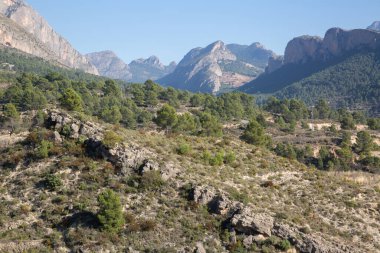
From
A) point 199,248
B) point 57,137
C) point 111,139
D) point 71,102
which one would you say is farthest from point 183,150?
point 71,102

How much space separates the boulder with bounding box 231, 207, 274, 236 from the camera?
31.5 m

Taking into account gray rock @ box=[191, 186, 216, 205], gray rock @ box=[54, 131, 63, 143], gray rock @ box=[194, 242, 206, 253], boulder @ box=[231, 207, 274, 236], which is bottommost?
gray rock @ box=[194, 242, 206, 253]

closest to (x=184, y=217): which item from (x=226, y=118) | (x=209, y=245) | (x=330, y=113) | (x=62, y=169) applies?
(x=209, y=245)

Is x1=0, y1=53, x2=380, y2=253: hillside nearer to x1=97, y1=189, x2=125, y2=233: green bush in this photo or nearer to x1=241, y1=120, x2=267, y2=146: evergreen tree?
x1=97, y1=189, x2=125, y2=233: green bush

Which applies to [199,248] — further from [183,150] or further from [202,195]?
[183,150]

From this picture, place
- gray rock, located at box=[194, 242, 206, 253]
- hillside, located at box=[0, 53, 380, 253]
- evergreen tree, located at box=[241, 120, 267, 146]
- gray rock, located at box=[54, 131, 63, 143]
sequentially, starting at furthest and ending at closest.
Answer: evergreen tree, located at box=[241, 120, 267, 146] < gray rock, located at box=[54, 131, 63, 143] < hillside, located at box=[0, 53, 380, 253] < gray rock, located at box=[194, 242, 206, 253]

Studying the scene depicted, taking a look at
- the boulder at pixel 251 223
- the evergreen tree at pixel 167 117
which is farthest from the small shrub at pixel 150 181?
the evergreen tree at pixel 167 117

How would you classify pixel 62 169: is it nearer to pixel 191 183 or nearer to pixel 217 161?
pixel 191 183

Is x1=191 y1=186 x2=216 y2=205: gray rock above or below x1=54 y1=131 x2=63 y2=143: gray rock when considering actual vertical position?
below

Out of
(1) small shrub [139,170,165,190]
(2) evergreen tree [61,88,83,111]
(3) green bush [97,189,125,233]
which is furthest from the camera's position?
(2) evergreen tree [61,88,83,111]

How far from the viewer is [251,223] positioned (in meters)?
31.7

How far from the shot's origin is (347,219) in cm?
3628

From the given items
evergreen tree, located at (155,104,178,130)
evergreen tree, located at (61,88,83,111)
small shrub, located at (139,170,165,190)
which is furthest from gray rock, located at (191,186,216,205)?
evergreen tree, located at (155,104,178,130)

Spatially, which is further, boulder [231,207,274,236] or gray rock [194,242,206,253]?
boulder [231,207,274,236]
